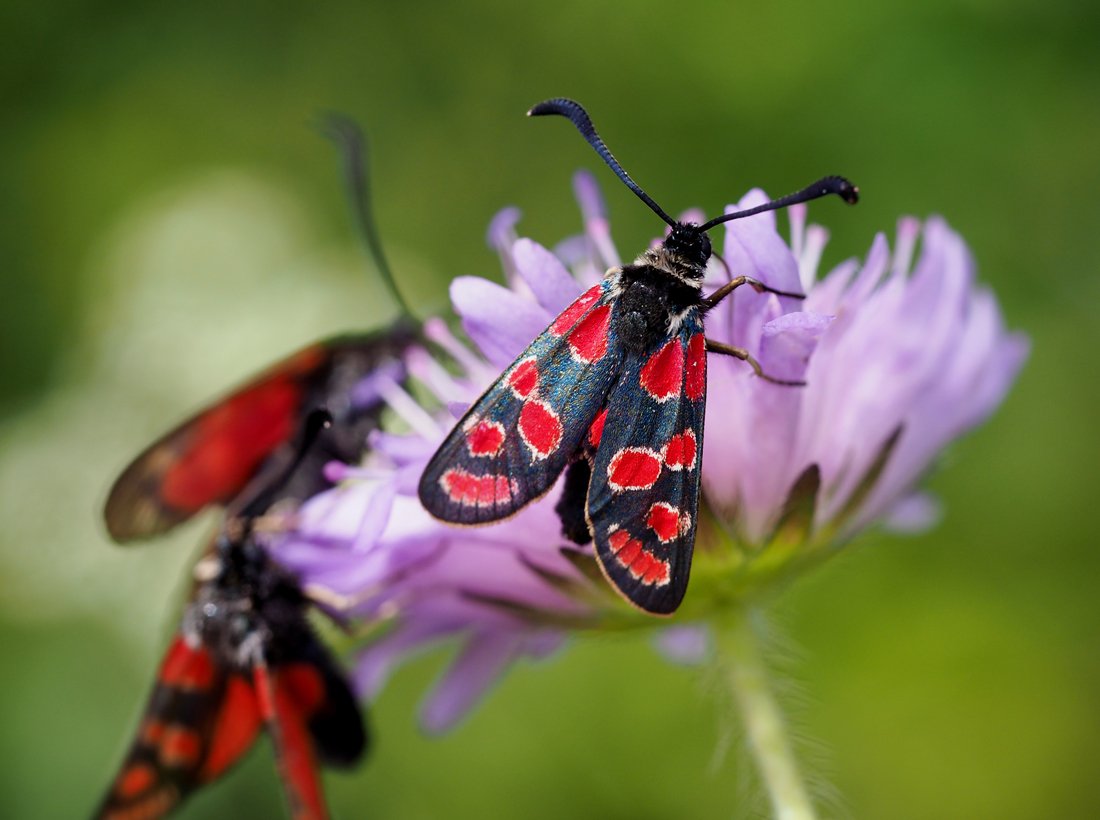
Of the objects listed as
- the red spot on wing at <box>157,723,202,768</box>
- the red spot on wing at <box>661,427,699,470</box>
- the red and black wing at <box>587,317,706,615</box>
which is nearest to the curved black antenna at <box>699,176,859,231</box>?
the red and black wing at <box>587,317,706,615</box>

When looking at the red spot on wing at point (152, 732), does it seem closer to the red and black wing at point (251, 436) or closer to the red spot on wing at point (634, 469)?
the red and black wing at point (251, 436)

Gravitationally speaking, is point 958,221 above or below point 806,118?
below

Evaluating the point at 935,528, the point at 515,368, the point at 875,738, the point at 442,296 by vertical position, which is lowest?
the point at 875,738

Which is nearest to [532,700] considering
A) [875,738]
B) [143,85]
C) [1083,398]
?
[875,738]

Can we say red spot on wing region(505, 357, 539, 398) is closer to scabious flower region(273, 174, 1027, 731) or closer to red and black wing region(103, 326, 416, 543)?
scabious flower region(273, 174, 1027, 731)

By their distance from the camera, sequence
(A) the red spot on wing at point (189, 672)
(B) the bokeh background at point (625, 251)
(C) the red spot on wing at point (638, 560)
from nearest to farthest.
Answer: (C) the red spot on wing at point (638, 560), (A) the red spot on wing at point (189, 672), (B) the bokeh background at point (625, 251)

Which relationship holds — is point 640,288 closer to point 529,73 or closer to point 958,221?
point 958,221

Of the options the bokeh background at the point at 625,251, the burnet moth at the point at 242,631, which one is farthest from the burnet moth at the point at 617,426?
the bokeh background at the point at 625,251
